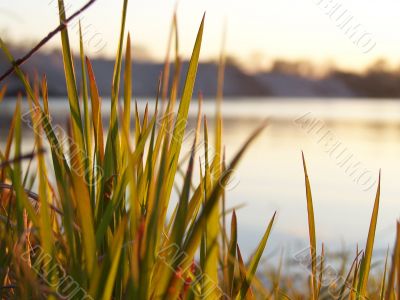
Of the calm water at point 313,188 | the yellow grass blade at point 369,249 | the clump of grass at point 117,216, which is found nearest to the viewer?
the clump of grass at point 117,216

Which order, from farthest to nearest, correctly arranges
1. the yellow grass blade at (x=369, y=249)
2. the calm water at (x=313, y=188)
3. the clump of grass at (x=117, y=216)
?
the calm water at (x=313, y=188), the yellow grass blade at (x=369, y=249), the clump of grass at (x=117, y=216)

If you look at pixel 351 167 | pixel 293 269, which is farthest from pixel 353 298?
pixel 293 269

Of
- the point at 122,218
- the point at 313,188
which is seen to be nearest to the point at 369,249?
the point at 122,218

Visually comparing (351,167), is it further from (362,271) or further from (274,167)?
(274,167)

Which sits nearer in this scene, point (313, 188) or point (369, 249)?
point (369, 249)

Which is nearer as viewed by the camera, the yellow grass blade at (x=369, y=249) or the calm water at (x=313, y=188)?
the yellow grass blade at (x=369, y=249)

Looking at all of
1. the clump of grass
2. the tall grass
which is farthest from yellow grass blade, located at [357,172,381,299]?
the clump of grass

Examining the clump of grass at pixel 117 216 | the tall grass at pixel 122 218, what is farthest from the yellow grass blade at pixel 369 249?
the clump of grass at pixel 117 216

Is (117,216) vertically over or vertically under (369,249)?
over

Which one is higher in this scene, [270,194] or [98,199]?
[270,194]

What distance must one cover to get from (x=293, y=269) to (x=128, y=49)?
3.26 metres

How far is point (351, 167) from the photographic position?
1600 millimetres

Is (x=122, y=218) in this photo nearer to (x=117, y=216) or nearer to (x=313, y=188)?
(x=117, y=216)

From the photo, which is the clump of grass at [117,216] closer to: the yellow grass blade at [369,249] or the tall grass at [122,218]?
the tall grass at [122,218]
